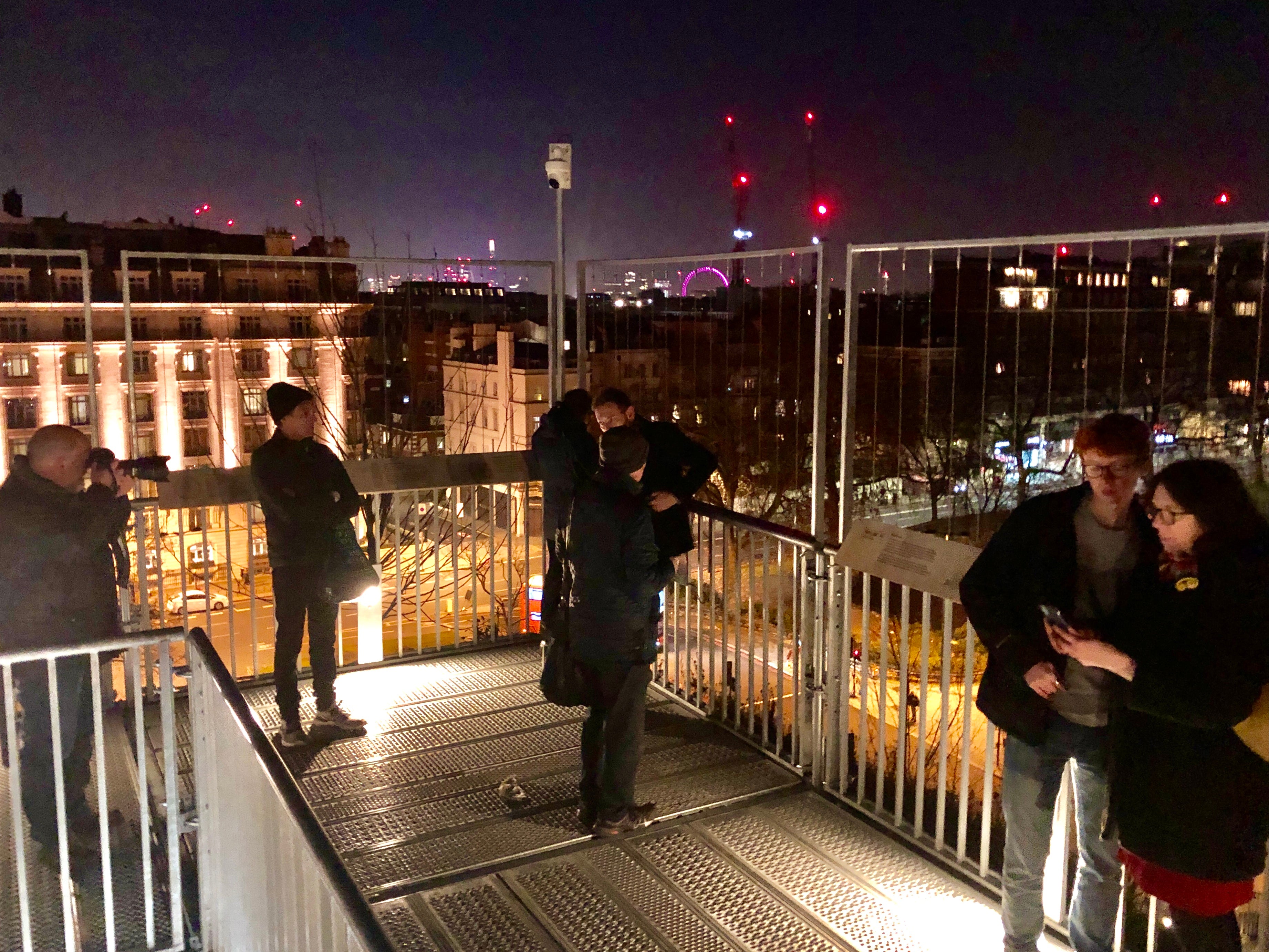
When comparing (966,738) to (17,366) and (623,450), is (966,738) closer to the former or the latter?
(623,450)

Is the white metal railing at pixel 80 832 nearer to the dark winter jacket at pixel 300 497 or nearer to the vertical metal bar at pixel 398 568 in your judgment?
the dark winter jacket at pixel 300 497

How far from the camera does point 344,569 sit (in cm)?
509

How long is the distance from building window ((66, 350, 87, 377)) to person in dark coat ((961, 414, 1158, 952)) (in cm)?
1119

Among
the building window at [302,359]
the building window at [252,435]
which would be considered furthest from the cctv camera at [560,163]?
the building window at [252,435]

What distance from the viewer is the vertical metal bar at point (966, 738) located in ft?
12.1

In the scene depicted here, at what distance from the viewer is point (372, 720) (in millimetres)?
5590

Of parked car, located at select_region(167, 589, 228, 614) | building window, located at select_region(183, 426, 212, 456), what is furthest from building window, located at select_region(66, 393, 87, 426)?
parked car, located at select_region(167, 589, 228, 614)

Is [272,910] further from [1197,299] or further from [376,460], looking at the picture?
[376,460]

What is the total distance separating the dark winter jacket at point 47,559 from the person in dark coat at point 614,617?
1.76 m

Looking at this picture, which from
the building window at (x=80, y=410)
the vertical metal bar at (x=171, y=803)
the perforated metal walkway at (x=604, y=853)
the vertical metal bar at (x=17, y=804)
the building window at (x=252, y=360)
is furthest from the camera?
the building window at (x=80, y=410)

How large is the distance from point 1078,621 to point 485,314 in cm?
952

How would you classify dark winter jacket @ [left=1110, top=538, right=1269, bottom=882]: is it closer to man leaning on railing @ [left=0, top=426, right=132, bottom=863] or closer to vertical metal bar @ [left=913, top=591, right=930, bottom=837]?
vertical metal bar @ [left=913, top=591, right=930, bottom=837]

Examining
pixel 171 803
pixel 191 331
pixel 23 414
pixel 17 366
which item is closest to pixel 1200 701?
pixel 171 803

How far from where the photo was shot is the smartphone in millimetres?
2828
